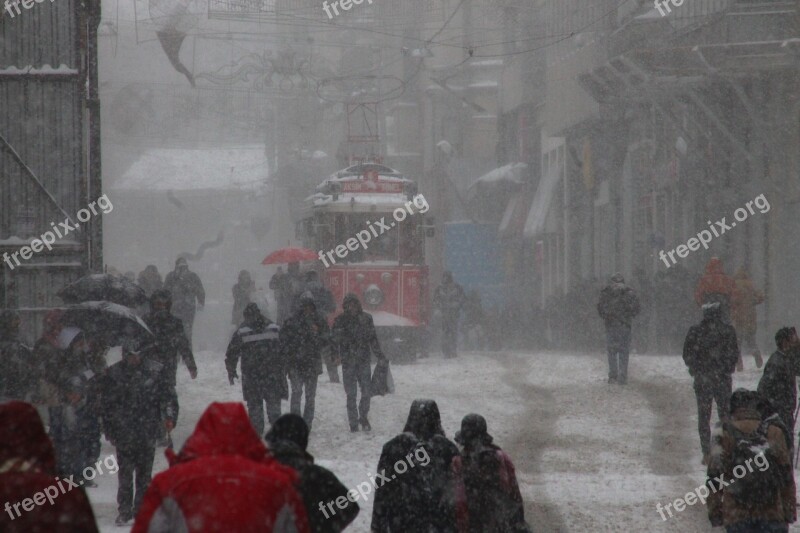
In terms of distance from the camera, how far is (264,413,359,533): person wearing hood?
525 centimetres

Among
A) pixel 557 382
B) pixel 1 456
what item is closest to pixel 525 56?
pixel 557 382

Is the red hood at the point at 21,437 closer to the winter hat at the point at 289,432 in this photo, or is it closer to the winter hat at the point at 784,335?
the winter hat at the point at 289,432

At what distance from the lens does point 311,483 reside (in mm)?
5262

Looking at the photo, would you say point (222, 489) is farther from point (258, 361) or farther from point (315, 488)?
point (258, 361)

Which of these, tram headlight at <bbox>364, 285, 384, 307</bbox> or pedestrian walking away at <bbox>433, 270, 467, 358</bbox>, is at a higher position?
tram headlight at <bbox>364, 285, 384, 307</bbox>

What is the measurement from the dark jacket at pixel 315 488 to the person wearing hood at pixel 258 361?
7497mm

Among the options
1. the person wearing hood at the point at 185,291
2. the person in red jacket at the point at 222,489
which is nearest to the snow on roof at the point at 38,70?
the person wearing hood at the point at 185,291

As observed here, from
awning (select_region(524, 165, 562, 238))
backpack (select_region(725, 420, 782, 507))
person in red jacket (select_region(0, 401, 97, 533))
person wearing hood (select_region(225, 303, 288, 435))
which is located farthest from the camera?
awning (select_region(524, 165, 562, 238))

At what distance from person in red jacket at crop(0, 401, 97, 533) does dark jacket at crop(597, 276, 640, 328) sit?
1452cm

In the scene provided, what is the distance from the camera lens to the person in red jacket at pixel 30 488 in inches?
143

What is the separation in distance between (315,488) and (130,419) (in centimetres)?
477

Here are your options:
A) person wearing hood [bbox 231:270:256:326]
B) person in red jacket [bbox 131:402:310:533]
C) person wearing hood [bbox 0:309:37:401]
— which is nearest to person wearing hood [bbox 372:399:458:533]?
person in red jacket [bbox 131:402:310:533]

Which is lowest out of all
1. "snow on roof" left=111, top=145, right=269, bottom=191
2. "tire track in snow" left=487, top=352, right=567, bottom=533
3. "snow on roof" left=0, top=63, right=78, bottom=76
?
"tire track in snow" left=487, top=352, right=567, bottom=533

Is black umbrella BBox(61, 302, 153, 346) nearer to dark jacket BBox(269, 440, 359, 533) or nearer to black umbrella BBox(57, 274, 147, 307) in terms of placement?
black umbrella BBox(57, 274, 147, 307)
